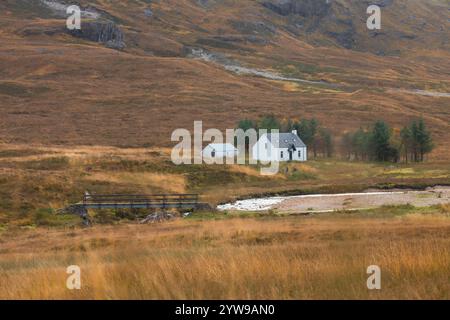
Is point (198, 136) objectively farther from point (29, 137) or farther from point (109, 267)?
point (109, 267)

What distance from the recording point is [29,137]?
370ft

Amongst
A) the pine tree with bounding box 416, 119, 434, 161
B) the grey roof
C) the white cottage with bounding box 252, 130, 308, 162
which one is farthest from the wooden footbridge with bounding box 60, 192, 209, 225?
the pine tree with bounding box 416, 119, 434, 161

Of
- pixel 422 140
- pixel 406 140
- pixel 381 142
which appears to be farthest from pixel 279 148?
pixel 422 140

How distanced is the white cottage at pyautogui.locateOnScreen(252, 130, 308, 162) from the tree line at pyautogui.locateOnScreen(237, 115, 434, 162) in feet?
31.5

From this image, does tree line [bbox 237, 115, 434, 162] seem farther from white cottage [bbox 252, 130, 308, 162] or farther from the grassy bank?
the grassy bank

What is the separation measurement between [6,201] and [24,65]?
152 meters

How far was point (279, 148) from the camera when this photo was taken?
95375 millimetres

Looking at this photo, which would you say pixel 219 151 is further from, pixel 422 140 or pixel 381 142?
pixel 422 140

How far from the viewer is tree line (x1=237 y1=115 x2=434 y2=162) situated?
99.2 metres

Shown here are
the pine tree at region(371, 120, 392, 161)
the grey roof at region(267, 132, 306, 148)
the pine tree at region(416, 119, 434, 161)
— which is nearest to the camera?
the grey roof at region(267, 132, 306, 148)

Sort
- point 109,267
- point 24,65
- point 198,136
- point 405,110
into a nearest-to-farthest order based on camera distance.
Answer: point 109,267 → point 198,136 → point 405,110 → point 24,65

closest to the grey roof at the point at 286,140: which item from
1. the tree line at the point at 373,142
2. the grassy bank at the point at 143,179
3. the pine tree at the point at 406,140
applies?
the tree line at the point at 373,142

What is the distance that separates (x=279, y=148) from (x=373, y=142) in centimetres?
1630
